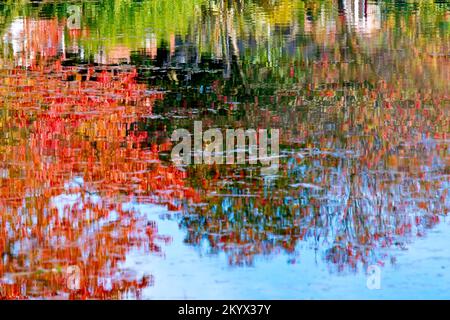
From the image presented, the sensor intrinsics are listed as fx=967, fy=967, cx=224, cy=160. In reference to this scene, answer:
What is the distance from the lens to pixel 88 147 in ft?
37.6

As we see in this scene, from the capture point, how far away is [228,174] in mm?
10109

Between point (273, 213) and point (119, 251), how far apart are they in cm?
162
